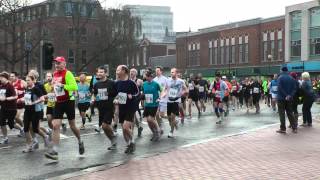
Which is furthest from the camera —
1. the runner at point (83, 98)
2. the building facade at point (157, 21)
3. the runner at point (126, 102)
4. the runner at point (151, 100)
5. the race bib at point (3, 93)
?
the building facade at point (157, 21)

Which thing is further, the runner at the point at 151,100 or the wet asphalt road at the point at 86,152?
the runner at the point at 151,100

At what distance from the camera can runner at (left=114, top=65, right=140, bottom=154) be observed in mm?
11570

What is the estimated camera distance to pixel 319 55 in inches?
2386

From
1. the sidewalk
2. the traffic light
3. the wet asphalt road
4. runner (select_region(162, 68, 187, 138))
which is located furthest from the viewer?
the traffic light

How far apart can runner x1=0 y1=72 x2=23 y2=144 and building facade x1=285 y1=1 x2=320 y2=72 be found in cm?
4974

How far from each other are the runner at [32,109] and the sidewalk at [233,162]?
8.96 ft

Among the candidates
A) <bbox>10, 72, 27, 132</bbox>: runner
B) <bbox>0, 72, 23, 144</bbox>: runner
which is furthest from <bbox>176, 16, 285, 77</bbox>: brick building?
<bbox>0, 72, 23, 144</bbox>: runner

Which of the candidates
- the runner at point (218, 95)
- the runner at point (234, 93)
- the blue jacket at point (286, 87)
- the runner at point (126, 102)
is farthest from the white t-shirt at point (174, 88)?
the runner at point (234, 93)

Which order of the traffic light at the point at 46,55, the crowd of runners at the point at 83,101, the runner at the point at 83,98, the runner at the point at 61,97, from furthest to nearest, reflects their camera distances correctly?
the traffic light at the point at 46,55 < the runner at the point at 83,98 < the crowd of runners at the point at 83,101 < the runner at the point at 61,97

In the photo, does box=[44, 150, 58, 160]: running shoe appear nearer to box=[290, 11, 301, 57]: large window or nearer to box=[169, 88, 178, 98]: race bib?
box=[169, 88, 178, 98]: race bib

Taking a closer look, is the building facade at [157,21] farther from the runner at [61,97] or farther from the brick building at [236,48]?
the runner at [61,97]

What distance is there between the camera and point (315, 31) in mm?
61562

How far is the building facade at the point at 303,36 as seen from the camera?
61188mm

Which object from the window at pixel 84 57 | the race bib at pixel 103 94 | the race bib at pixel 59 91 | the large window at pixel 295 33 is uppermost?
the large window at pixel 295 33
